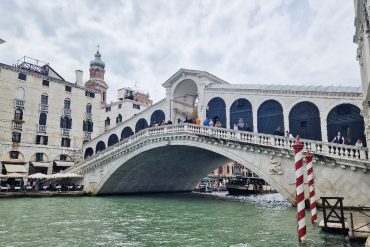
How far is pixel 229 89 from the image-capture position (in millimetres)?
21734

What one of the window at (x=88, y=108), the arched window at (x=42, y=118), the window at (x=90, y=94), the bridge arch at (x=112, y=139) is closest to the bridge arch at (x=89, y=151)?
the bridge arch at (x=112, y=139)

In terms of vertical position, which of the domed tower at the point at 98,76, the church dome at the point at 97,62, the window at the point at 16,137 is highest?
the church dome at the point at 97,62

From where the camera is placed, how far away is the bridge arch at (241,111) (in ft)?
67.8

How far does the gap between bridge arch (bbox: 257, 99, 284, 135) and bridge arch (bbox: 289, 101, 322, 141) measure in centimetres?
67

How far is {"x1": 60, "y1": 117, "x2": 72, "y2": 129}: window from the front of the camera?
31.4 meters

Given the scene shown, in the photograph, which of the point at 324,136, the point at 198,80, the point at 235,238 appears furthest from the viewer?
the point at 198,80

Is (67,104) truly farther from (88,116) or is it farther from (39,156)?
(39,156)

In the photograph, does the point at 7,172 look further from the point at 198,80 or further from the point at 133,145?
the point at 198,80

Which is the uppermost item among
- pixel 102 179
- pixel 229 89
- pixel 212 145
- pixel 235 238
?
pixel 229 89

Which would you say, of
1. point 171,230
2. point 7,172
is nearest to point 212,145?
point 171,230

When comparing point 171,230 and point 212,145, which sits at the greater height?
point 212,145

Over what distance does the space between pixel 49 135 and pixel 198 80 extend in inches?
608

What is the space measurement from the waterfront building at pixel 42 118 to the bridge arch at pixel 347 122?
19.6m

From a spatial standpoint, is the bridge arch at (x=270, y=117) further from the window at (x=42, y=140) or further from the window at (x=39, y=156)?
the window at (x=39, y=156)
